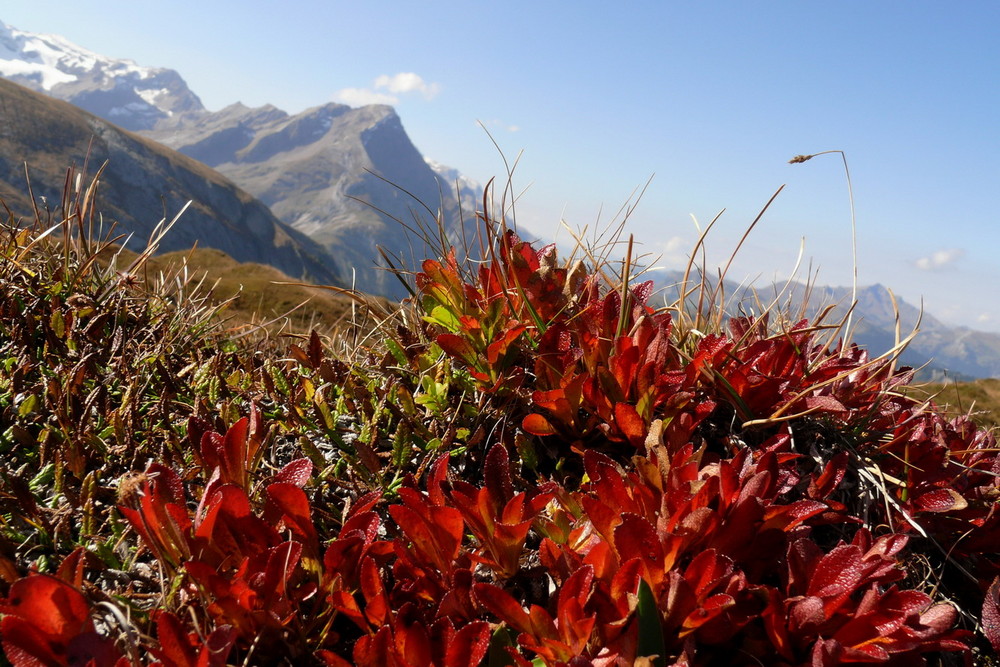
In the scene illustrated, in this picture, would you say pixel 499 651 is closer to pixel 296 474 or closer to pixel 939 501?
pixel 296 474

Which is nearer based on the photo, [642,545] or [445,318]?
[642,545]

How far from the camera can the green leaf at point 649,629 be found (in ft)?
3.95

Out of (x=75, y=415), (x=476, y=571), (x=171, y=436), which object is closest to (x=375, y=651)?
(x=476, y=571)

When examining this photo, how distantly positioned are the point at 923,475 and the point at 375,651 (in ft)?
5.80

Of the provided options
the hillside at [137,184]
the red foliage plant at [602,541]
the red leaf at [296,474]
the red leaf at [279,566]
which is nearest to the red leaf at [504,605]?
the red foliage plant at [602,541]

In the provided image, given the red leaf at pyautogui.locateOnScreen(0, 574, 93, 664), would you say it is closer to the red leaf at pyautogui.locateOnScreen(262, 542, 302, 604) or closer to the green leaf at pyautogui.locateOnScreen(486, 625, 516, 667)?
the red leaf at pyautogui.locateOnScreen(262, 542, 302, 604)

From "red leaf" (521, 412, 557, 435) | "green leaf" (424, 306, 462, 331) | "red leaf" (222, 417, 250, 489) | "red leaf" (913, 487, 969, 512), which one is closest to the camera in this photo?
"red leaf" (222, 417, 250, 489)

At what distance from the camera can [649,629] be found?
1215mm

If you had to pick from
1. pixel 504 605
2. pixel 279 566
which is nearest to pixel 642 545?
pixel 504 605

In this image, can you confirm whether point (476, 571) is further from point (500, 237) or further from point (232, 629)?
point (500, 237)

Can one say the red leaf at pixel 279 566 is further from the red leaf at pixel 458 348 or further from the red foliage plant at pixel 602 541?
the red leaf at pixel 458 348

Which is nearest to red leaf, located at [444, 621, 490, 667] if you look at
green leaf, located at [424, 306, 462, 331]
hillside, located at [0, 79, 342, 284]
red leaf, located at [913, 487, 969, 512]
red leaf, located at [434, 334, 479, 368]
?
red leaf, located at [434, 334, 479, 368]

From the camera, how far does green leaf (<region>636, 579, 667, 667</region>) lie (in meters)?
1.21

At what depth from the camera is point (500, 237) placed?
7.68 feet
